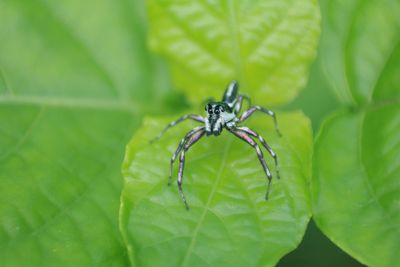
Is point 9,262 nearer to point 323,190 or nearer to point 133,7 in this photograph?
point 323,190

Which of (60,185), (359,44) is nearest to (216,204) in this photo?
(60,185)

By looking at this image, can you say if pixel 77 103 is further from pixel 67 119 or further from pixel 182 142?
pixel 182 142

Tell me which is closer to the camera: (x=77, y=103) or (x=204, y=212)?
(x=204, y=212)

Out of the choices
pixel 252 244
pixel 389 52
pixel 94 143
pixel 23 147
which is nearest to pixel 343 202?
pixel 252 244

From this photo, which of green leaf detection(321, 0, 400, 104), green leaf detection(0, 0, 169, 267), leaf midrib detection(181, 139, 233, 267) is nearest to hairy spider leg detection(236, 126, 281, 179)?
leaf midrib detection(181, 139, 233, 267)

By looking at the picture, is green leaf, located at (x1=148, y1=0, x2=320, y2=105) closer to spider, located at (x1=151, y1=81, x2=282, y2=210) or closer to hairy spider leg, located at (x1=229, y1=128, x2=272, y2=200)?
spider, located at (x1=151, y1=81, x2=282, y2=210)

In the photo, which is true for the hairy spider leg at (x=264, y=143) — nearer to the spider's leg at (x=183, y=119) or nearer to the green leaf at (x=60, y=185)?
the spider's leg at (x=183, y=119)
